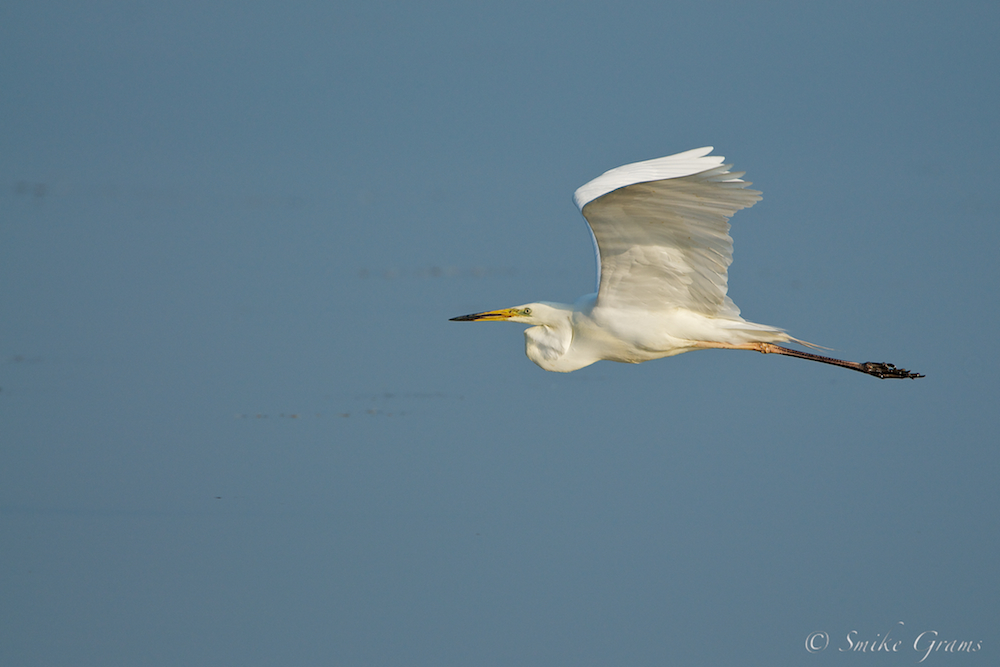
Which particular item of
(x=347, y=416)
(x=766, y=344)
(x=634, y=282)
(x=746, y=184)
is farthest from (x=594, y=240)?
(x=347, y=416)

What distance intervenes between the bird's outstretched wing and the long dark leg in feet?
1.53

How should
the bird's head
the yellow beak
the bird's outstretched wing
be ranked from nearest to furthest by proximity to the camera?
the bird's outstretched wing, the bird's head, the yellow beak

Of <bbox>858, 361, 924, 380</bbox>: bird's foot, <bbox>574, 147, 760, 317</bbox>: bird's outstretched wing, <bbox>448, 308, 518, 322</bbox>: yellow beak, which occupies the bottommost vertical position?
<bbox>858, 361, 924, 380</bbox>: bird's foot

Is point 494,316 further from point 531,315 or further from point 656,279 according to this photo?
point 656,279

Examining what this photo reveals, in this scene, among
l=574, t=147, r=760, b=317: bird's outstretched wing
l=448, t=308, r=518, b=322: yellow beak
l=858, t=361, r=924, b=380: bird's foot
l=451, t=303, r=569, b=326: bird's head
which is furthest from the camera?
l=858, t=361, r=924, b=380: bird's foot

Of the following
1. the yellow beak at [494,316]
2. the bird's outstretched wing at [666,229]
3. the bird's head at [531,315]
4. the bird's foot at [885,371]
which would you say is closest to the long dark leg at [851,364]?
the bird's foot at [885,371]

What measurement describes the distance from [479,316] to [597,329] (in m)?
0.68

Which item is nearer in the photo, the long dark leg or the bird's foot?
the long dark leg

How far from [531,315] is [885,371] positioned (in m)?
2.08

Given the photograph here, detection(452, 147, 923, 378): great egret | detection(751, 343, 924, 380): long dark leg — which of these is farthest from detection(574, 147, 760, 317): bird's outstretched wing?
detection(751, 343, 924, 380): long dark leg

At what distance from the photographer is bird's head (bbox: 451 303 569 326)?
244 inches

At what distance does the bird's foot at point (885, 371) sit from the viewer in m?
6.59

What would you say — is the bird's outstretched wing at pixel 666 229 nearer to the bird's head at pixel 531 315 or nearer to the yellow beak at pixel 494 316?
the bird's head at pixel 531 315

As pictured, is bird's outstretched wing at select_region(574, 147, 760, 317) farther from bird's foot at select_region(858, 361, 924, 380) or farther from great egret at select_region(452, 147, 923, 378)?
bird's foot at select_region(858, 361, 924, 380)
